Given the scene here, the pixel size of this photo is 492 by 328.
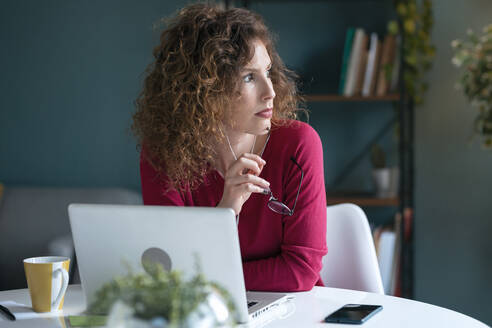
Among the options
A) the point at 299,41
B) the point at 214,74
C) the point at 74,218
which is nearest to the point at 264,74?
the point at 214,74

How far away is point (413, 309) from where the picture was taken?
3.57 feet

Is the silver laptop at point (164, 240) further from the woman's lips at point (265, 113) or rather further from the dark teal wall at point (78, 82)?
the dark teal wall at point (78, 82)

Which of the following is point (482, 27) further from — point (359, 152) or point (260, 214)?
point (260, 214)

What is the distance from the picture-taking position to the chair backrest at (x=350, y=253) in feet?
4.79

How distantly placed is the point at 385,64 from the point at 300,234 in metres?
1.51

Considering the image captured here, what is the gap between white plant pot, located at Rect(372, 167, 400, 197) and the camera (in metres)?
2.74

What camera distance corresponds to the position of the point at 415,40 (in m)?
2.71

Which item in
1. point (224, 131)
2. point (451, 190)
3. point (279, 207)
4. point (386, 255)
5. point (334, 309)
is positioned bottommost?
point (386, 255)

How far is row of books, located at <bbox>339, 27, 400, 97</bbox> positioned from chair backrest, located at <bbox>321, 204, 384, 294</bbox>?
130 cm

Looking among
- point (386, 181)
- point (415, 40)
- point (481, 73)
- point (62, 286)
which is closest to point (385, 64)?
point (415, 40)

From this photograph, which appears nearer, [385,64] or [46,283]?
[46,283]

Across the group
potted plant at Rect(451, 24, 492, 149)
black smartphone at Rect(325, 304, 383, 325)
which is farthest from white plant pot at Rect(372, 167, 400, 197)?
black smartphone at Rect(325, 304, 383, 325)

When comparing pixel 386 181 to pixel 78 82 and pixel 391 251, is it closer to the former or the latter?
pixel 391 251

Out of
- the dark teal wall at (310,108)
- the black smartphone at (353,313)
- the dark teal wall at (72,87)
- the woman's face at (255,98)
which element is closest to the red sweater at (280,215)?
the woman's face at (255,98)
